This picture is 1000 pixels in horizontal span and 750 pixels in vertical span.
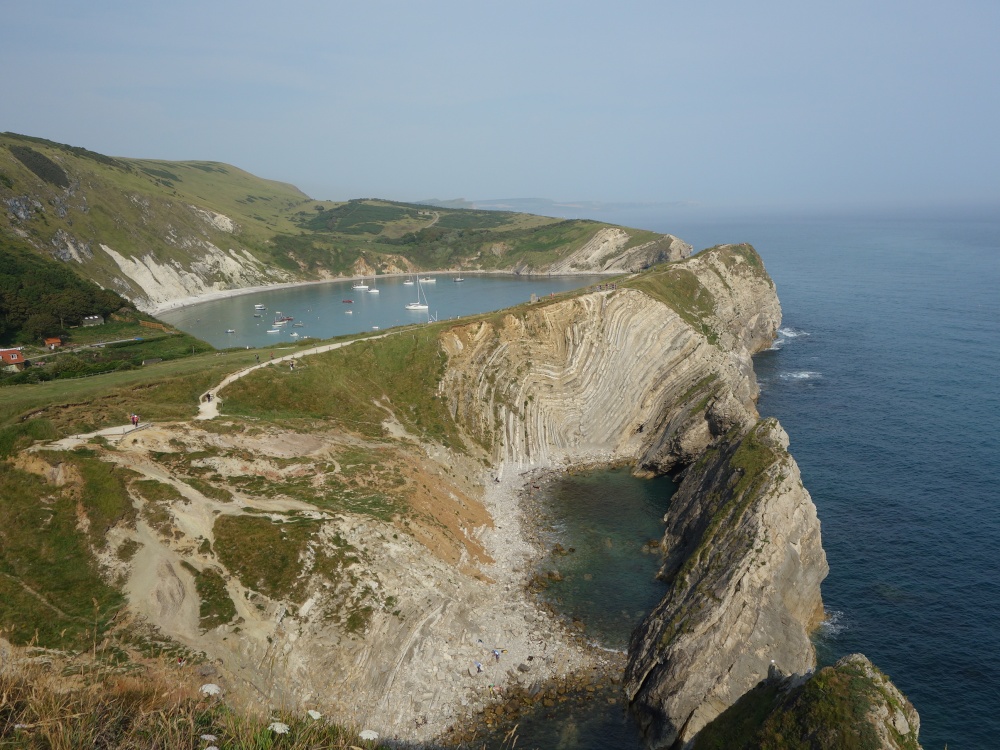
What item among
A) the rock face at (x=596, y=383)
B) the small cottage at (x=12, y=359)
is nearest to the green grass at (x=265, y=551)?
the rock face at (x=596, y=383)

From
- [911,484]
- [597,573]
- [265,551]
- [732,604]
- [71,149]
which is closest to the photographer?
[732,604]

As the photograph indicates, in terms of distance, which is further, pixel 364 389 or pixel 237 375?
pixel 364 389

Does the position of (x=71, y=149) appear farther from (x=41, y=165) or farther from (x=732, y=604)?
(x=732, y=604)

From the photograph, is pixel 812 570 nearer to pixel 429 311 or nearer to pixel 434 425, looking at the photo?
pixel 434 425

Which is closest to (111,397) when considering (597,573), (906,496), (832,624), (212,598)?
(212,598)

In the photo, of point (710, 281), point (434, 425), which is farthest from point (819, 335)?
point (434, 425)

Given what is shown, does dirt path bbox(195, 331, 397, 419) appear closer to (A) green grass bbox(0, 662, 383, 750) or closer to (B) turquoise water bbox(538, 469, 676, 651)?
(B) turquoise water bbox(538, 469, 676, 651)

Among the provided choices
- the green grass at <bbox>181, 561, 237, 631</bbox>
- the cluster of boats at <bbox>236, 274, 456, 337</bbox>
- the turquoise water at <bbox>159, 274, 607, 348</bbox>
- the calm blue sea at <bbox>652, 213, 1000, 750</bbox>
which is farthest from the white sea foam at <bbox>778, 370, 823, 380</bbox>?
the cluster of boats at <bbox>236, 274, 456, 337</bbox>
